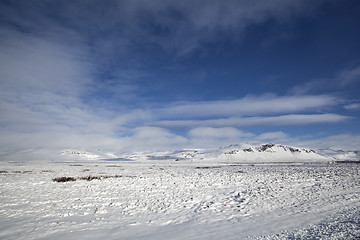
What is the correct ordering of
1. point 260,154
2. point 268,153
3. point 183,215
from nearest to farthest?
point 183,215, point 260,154, point 268,153

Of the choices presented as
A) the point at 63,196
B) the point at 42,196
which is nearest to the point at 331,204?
the point at 63,196

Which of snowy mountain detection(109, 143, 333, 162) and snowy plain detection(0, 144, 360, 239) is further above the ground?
snowy mountain detection(109, 143, 333, 162)

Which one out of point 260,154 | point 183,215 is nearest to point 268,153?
point 260,154

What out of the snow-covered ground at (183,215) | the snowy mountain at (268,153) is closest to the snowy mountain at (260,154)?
the snowy mountain at (268,153)

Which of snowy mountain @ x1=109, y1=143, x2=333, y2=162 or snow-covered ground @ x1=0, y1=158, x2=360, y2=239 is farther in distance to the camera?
snowy mountain @ x1=109, y1=143, x2=333, y2=162

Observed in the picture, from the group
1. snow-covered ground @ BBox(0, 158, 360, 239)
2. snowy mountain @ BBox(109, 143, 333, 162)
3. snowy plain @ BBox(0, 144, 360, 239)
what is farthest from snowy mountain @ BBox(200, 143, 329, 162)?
snow-covered ground @ BBox(0, 158, 360, 239)

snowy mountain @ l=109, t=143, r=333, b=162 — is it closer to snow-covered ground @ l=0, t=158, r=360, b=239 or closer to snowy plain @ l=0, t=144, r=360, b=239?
snowy plain @ l=0, t=144, r=360, b=239

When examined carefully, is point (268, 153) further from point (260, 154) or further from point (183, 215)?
point (183, 215)

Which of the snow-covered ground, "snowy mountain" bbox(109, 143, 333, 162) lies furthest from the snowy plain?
"snowy mountain" bbox(109, 143, 333, 162)

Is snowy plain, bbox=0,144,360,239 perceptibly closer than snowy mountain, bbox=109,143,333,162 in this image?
Yes

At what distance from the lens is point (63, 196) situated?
14742 millimetres

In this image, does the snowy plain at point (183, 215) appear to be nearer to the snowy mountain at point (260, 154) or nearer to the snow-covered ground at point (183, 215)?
the snow-covered ground at point (183, 215)

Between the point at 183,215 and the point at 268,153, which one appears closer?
the point at 183,215

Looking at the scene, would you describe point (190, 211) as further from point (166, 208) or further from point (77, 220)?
point (77, 220)
